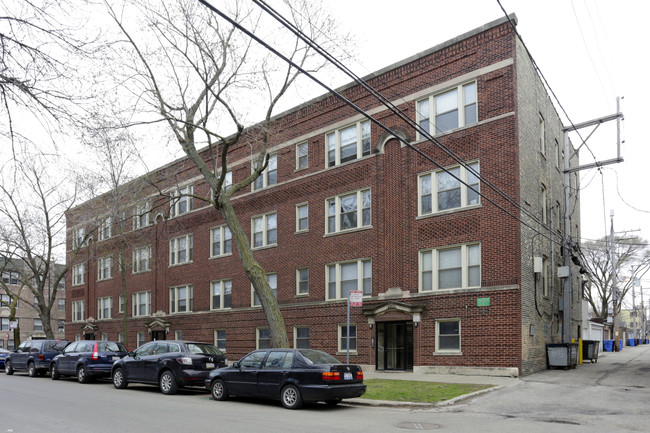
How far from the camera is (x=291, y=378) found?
45.5 feet

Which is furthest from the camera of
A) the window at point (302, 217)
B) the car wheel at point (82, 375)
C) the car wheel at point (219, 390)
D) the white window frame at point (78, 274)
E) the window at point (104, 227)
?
the white window frame at point (78, 274)

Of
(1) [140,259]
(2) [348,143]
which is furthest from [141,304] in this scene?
(2) [348,143]

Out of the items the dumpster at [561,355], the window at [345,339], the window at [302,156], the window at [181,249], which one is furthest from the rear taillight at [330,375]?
the window at [181,249]

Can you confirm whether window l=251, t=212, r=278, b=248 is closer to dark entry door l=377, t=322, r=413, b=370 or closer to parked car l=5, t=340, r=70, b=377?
dark entry door l=377, t=322, r=413, b=370

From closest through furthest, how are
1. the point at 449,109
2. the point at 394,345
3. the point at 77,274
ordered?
the point at 449,109 < the point at 394,345 < the point at 77,274

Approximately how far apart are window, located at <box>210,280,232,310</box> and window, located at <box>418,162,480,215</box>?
1350cm

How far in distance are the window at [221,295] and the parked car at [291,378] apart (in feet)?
57.1

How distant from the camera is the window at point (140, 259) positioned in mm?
40156

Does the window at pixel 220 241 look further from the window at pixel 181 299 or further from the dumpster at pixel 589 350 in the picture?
the dumpster at pixel 589 350

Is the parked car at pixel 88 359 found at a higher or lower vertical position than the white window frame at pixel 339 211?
lower

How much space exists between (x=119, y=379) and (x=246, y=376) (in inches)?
242

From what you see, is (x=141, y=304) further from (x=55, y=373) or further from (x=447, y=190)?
(x=447, y=190)

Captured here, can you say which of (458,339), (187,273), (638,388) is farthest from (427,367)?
(187,273)

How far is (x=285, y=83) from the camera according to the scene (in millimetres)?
22172
